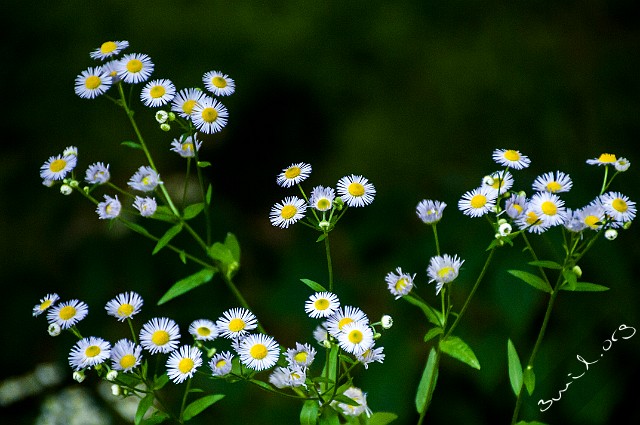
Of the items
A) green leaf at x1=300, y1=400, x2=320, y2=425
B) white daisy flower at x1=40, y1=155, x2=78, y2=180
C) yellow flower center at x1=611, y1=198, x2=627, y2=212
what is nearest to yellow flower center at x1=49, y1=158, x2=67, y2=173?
white daisy flower at x1=40, y1=155, x2=78, y2=180

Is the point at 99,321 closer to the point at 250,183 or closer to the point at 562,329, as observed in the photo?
the point at 250,183

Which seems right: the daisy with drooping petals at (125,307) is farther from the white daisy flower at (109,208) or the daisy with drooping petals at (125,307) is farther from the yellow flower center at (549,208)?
the yellow flower center at (549,208)

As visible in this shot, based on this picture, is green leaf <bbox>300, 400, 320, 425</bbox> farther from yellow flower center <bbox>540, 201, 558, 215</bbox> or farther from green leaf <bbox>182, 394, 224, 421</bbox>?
yellow flower center <bbox>540, 201, 558, 215</bbox>

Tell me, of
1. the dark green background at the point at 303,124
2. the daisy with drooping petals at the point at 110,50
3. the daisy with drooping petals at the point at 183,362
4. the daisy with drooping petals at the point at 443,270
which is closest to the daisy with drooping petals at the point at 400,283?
the daisy with drooping petals at the point at 443,270

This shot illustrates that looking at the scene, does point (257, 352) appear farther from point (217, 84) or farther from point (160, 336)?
point (217, 84)

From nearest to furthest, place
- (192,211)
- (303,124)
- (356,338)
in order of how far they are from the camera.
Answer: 1. (356,338)
2. (192,211)
3. (303,124)

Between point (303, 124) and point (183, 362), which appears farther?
point (303, 124)

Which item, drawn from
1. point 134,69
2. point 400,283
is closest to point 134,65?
point 134,69
